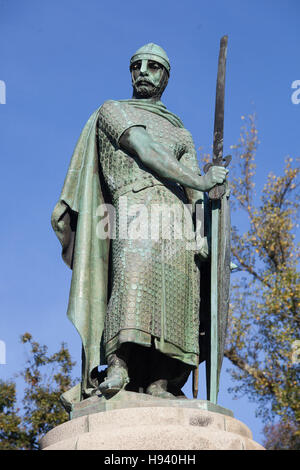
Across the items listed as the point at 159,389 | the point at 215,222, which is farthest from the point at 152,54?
the point at 159,389

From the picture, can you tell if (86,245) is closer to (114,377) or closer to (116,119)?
(116,119)

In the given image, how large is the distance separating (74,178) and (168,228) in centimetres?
117

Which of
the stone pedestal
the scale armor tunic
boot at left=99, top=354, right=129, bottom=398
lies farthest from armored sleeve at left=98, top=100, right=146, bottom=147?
the stone pedestal

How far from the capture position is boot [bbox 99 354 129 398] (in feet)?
22.0

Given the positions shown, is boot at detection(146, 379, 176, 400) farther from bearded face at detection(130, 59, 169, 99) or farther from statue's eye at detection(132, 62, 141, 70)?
statue's eye at detection(132, 62, 141, 70)

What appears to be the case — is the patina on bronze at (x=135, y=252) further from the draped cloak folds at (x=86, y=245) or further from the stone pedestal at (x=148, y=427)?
the stone pedestal at (x=148, y=427)

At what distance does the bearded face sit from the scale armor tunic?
295mm

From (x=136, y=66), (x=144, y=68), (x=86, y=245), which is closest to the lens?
(x=86, y=245)

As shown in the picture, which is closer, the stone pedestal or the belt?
the stone pedestal

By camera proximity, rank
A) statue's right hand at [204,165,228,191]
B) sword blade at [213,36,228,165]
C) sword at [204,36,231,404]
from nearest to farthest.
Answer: sword at [204,36,231,404], statue's right hand at [204,165,228,191], sword blade at [213,36,228,165]

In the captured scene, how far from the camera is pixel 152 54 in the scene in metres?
8.30

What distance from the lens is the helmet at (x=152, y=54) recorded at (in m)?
8.31

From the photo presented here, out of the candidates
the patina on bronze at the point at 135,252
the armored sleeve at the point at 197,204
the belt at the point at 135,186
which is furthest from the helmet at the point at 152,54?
the belt at the point at 135,186

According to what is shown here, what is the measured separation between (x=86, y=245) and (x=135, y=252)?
0.61m
